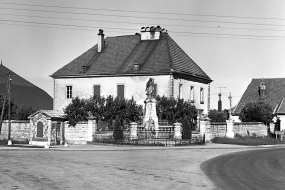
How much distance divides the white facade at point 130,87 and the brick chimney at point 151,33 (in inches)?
245

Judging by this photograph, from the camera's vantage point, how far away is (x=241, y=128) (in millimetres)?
51000

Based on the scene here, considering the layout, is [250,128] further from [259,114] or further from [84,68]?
[84,68]

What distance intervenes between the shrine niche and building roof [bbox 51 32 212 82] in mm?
19023

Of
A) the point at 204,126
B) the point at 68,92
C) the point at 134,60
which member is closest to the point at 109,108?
the point at 134,60

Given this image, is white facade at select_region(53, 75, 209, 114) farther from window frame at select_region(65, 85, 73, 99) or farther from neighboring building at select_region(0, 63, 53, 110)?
neighboring building at select_region(0, 63, 53, 110)

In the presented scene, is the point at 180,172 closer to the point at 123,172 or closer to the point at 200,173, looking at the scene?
the point at 200,173

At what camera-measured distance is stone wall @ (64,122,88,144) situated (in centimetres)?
4294

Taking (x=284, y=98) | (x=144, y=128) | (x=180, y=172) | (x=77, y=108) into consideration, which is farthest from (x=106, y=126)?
(x=180, y=172)

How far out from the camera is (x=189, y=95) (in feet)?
195

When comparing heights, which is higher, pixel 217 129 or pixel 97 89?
pixel 97 89

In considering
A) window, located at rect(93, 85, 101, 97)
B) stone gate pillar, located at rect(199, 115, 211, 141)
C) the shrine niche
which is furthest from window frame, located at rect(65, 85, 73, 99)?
the shrine niche

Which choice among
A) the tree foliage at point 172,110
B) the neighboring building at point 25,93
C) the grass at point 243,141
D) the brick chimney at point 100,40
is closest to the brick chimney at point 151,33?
the brick chimney at point 100,40

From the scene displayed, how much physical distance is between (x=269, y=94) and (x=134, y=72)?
21.0 m

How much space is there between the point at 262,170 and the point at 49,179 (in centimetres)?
836
